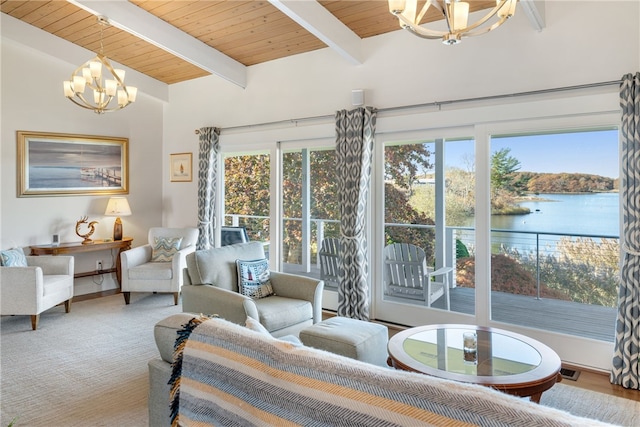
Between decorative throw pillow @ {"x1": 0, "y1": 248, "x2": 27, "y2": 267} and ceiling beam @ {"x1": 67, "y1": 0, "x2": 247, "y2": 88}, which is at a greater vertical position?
ceiling beam @ {"x1": 67, "y1": 0, "x2": 247, "y2": 88}

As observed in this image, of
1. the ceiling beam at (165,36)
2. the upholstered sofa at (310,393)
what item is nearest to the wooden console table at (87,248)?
the ceiling beam at (165,36)

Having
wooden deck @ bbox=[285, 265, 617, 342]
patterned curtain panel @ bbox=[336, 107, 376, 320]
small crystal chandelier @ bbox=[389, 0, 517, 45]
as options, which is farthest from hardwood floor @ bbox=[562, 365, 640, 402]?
small crystal chandelier @ bbox=[389, 0, 517, 45]

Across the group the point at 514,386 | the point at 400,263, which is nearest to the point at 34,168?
the point at 400,263

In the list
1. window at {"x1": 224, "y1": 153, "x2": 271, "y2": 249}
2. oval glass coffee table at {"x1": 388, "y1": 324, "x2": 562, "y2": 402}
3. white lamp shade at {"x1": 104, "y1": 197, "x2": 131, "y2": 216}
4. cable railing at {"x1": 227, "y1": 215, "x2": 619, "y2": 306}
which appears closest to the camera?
oval glass coffee table at {"x1": 388, "y1": 324, "x2": 562, "y2": 402}

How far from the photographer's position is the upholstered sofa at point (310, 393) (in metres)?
0.97

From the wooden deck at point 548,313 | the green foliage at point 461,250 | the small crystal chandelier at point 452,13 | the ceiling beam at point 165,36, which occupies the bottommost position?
the wooden deck at point 548,313

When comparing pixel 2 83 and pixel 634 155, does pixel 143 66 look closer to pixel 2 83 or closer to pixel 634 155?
pixel 2 83

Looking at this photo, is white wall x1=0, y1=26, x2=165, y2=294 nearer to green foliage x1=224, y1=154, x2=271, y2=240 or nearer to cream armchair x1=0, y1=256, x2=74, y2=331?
cream armchair x1=0, y1=256, x2=74, y2=331

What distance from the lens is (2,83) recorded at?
16.3 feet

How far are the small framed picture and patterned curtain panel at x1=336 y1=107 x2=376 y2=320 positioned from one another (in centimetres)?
278

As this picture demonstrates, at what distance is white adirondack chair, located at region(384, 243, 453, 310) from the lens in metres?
4.13

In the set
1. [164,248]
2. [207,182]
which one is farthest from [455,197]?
[164,248]

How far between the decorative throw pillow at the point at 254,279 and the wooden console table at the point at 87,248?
2.72m

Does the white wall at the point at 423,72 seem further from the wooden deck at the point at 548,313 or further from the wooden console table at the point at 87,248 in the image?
the wooden deck at the point at 548,313
